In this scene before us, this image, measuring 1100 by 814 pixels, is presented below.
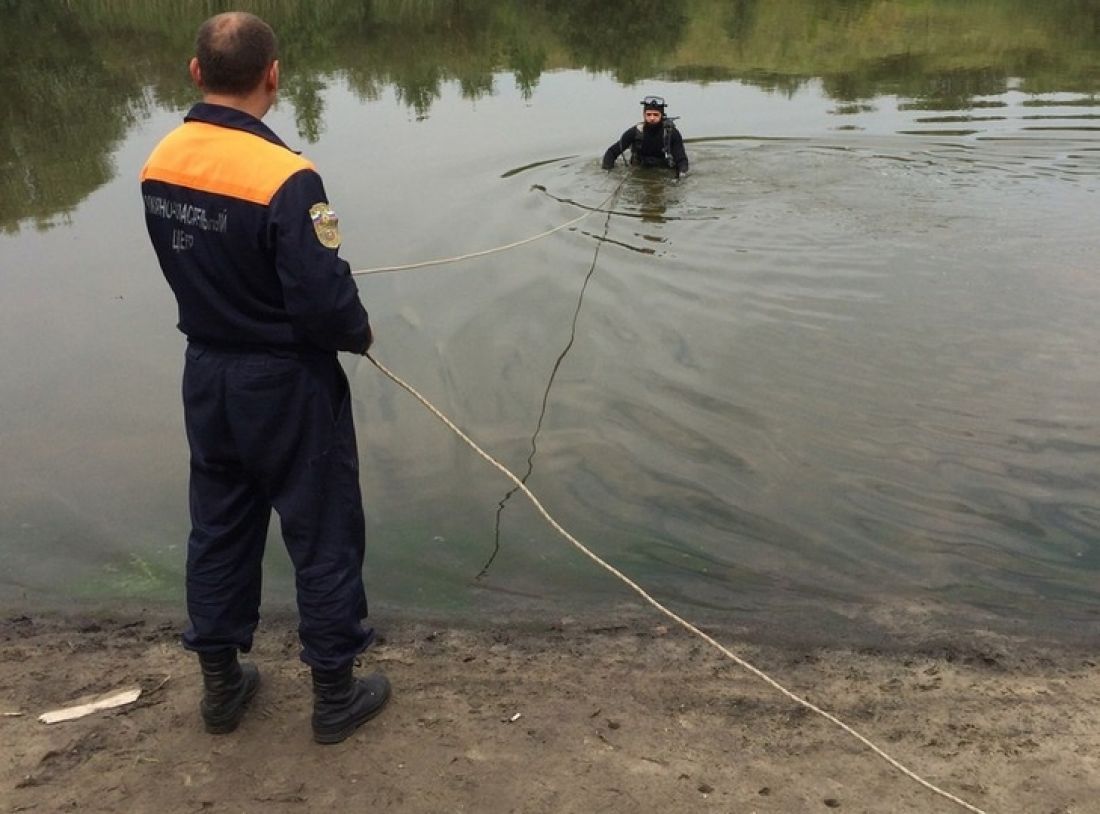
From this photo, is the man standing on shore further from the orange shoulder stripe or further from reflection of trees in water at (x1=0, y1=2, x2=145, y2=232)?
reflection of trees in water at (x1=0, y1=2, x2=145, y2=232)

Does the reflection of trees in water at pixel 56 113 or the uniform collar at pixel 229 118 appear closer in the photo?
the uniform collar at pixel 229 118

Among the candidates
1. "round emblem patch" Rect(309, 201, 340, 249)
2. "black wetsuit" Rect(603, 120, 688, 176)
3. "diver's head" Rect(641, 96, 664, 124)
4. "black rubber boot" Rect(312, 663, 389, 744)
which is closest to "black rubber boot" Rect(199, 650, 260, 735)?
"black rubber boot" Rect(312, 663, 389, 744)

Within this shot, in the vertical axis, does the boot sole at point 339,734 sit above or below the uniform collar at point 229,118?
below

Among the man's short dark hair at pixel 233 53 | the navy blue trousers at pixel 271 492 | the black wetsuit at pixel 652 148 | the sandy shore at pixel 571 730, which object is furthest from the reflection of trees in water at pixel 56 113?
the man's short dark hair at pixel 233 53

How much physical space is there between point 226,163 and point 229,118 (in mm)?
146

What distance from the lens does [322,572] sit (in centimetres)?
302

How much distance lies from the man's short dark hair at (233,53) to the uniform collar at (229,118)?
0.05 meters

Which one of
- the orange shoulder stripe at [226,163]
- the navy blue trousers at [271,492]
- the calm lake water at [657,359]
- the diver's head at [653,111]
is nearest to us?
the orange shoulder stripe at [226,163]

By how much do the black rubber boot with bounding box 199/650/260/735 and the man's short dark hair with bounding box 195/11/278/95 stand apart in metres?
1.74

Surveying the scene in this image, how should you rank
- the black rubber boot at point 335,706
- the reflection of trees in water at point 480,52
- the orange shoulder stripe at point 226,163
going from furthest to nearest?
the reflection of trees in water at point 480,52, the black rubber boot at point 335,706, the orange shoulder stripe at point 226,163

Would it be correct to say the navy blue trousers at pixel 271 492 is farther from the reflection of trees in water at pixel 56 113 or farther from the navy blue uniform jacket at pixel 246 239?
the reflection of trees in water at pixel 56 113

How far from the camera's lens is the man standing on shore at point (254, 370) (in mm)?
2654

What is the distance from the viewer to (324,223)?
2668mm

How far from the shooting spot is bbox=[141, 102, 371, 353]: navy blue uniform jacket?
2625 millimetres
